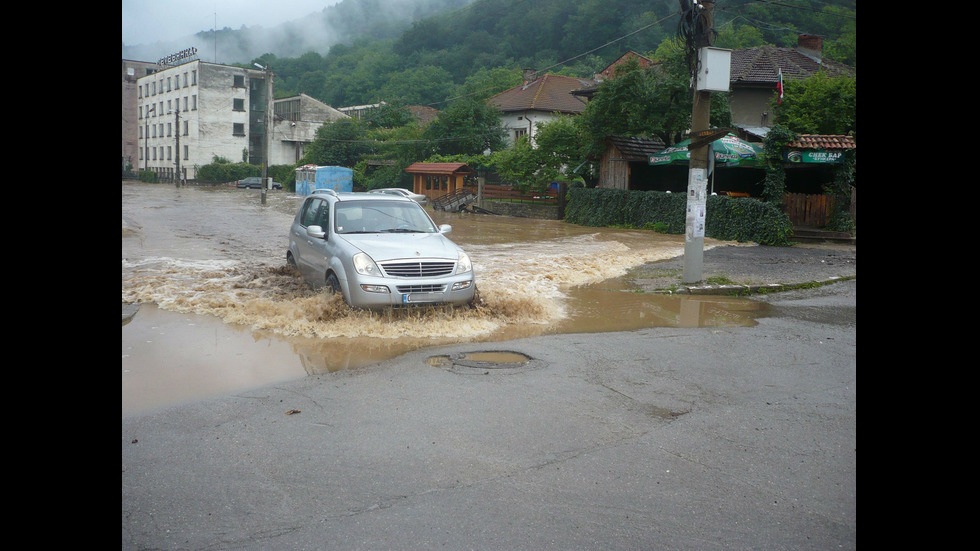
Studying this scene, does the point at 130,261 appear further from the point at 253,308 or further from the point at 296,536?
the point at 296,536

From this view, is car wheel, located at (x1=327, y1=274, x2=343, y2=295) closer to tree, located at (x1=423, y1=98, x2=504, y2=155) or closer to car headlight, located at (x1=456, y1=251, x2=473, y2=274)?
car headlight, located at (x1=456, y1=251, x2=473, y2=274)

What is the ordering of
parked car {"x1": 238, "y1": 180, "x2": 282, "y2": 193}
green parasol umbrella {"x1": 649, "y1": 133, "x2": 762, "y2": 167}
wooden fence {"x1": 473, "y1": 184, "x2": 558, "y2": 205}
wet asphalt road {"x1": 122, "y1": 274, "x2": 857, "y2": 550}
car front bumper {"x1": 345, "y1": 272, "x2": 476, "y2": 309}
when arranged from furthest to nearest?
parked car {"x1": 238, "y1": 180, "x2": 282, "y2": 193} → wooden fence {"x1": 473, "y1": 184, "x2": 558, "y2": 205} → green parasol umbrella {"x1": 649, "y1": 133, "x2": 762, "y2": 167} → car front bumper {"x1": 345, "y1": 272, "x2": 476, "y2": 309} → wet asphalt road {"x1": 122, "y1": 274, "x2": 857, "y2": 550}

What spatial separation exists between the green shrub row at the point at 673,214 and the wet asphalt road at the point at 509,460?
16241 millimetres

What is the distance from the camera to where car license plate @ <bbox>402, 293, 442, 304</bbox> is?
954cm

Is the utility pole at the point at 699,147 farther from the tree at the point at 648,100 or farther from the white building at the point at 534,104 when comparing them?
the white building at the point at 534,104

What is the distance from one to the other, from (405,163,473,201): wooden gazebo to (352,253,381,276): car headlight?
38.6 m

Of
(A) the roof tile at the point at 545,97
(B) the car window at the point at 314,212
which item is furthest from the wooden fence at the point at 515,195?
(B) the car window at the point at 314,212

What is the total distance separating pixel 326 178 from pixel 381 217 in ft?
170

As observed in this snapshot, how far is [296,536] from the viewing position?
12.7 feet

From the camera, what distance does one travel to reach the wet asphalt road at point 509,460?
3.96 m

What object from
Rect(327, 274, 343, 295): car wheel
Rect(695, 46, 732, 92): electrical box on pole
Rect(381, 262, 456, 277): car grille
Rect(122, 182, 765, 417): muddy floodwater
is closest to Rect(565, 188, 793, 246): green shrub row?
Rect(122, 182, 765, 417): muddy floodwater

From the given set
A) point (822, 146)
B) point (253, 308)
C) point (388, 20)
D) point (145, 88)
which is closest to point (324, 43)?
point (388, 20)

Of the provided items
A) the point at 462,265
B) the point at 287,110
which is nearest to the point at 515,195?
the point at 462,265

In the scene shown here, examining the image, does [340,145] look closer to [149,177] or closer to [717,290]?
[149,177]
